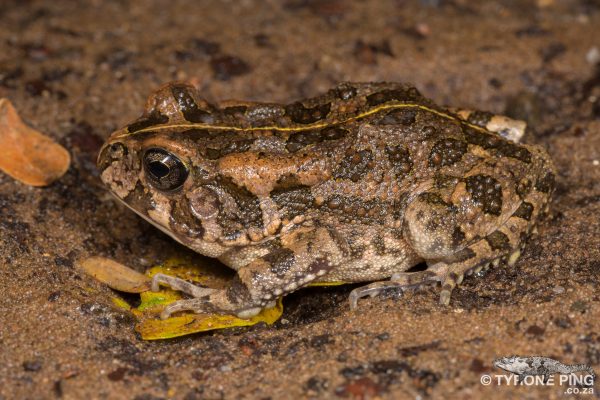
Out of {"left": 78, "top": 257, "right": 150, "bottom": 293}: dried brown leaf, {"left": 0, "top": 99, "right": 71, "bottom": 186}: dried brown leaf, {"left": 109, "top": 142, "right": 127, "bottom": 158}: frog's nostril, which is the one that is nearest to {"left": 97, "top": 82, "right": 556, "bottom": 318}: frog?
{"left": 109, "top": 142, "right": 127, "bottom": 158}: frog's nostril

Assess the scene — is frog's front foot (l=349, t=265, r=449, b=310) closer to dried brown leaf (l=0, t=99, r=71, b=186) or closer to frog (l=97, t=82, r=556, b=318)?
frog (l=97, t=82, r=556, b=318)

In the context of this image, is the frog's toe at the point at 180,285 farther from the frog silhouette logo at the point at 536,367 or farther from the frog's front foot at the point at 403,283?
the frog silhouette logo at the point at 536,367

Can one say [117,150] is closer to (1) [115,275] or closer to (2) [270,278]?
(1) [115,275]

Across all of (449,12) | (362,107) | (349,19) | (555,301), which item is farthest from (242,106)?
(449,12)

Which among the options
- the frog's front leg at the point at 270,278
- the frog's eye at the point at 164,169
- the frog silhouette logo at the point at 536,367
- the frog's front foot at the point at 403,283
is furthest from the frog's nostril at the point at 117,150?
the frog silhouette logo at the point at 536,367

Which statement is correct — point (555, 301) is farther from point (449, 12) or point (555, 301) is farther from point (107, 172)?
point (449, 12)

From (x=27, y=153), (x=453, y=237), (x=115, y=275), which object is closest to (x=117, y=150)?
(x=115, y=275)
